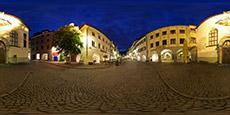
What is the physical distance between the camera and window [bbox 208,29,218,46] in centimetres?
3043

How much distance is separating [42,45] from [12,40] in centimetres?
3490

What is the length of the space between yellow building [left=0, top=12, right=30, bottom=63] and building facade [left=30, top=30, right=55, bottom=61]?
27.7 metres

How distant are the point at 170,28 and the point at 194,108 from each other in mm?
49830

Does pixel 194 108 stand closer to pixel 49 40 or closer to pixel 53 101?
pixel 53 101

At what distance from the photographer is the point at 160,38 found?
55.7 meters

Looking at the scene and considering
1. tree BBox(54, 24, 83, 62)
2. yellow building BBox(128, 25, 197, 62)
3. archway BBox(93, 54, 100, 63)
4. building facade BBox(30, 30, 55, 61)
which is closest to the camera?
tree BBox(54, 24, 83, 62)

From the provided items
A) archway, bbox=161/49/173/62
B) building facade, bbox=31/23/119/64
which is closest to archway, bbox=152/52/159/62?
archway, bbox=161/49/173/62

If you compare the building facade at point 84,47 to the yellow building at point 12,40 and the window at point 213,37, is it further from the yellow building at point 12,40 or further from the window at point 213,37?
the window at point 213,37

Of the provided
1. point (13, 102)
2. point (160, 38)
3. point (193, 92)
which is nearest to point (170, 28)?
point (160, 38)

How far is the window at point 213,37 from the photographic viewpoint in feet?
99.8

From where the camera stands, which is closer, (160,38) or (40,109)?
(40,109)

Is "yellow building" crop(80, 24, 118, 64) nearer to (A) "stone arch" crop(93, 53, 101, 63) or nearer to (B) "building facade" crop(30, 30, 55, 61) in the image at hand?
(A) "stone arch" crop(93, 53, 101, 63)

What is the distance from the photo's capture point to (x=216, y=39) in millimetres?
30234

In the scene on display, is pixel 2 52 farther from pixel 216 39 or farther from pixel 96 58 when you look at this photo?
pixel 216 39
